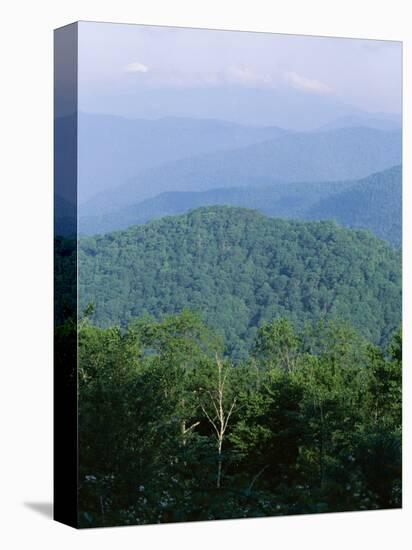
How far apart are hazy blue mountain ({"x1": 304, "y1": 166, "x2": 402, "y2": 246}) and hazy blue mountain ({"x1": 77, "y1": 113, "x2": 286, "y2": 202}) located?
79cm

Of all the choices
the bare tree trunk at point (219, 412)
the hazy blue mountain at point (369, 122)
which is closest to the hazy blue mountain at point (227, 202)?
the hazy blue mountain at point (369, 122)

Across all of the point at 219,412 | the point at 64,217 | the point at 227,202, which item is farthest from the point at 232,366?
the point at 64,217

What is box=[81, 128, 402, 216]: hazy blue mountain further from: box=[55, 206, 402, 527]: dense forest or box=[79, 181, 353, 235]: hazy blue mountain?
box=[55, 206, 402, 527]: dense forest

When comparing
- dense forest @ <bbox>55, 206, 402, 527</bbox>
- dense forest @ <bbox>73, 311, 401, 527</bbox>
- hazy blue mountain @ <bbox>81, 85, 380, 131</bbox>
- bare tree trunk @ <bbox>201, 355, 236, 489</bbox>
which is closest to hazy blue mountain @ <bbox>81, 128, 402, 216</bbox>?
hazy blue mountain @ <bbox>81, 85, 380, 131</bbox>

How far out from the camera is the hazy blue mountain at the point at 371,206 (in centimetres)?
1378

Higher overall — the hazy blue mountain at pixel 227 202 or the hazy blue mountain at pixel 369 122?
the hazy blue mountain at pixel 369 122

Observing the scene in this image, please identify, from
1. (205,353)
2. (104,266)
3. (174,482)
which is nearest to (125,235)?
(104,266)

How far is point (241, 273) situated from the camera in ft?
43.6

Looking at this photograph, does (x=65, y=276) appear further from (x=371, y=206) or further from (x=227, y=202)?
(x=371, y=206)

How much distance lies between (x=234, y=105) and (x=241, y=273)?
1375mm

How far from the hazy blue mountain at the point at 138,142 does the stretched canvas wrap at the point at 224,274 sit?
0.06 feet

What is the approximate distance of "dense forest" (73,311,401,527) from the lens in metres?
12.7

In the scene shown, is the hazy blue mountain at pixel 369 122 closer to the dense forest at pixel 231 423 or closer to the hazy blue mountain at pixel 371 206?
the hazy blue mountain at pixel 371 206

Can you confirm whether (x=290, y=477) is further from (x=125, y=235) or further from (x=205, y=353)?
(x=125, y=235)
